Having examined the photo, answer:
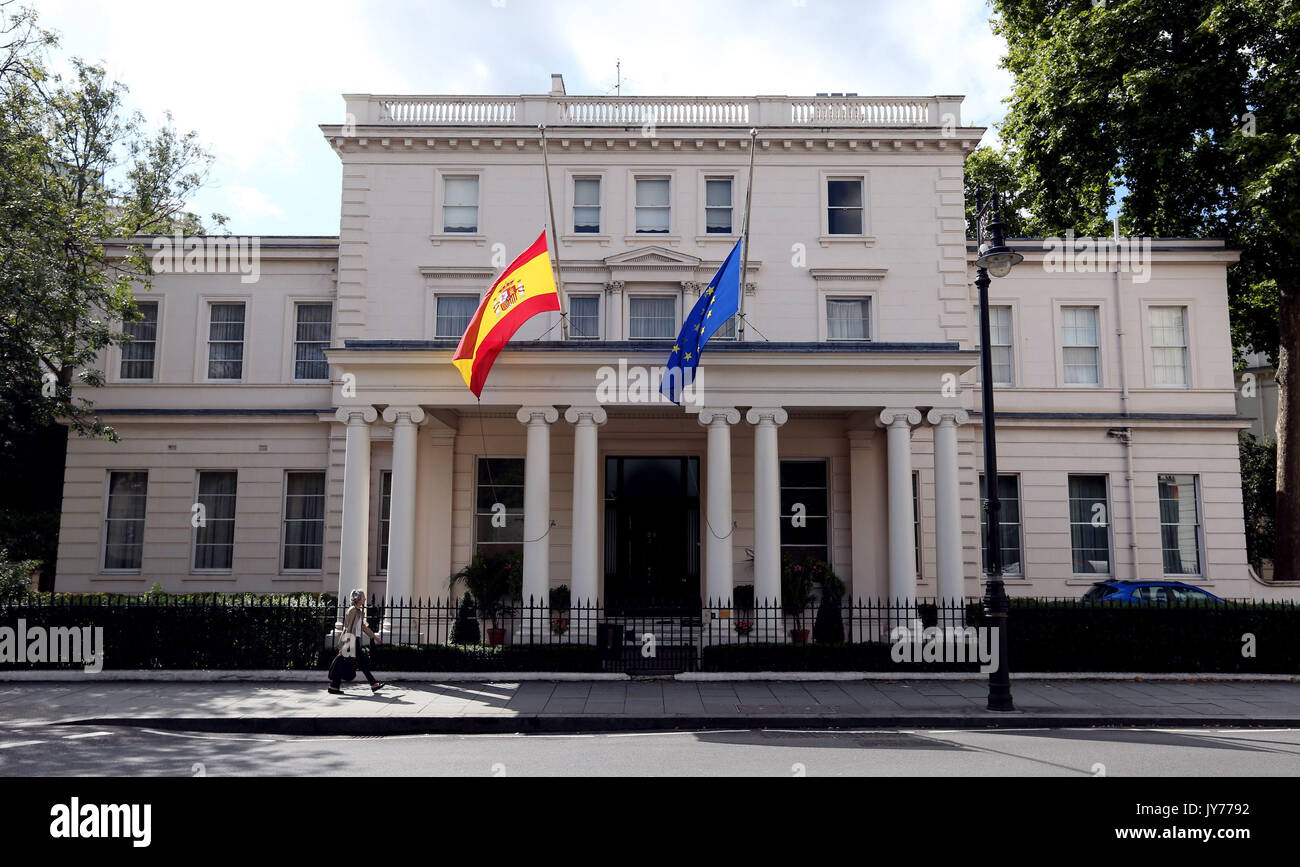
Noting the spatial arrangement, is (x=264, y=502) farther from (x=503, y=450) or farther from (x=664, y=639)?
(x=664, y=639)

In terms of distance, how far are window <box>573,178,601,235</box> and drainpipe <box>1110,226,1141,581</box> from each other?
14.5 meters

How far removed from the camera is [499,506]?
22.1m

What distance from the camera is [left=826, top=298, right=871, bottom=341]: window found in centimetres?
2252

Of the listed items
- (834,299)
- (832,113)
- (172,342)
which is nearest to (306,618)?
(172,342)

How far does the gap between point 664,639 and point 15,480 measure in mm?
19388

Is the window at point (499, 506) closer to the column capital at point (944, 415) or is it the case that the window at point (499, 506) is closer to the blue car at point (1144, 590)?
the column capital at point (944, 415)

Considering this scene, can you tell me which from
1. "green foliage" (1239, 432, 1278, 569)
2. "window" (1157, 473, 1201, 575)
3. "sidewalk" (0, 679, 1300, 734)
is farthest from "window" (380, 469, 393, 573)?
"green foliage" (1239, 432, 1278, 569)

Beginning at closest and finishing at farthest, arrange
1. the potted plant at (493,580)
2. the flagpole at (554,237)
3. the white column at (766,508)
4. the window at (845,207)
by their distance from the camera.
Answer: the white column at (766,508), the flagpole at (554,237), the potted plant at (493,580), the window at (845,207)

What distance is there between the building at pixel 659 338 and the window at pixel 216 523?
0.08 m

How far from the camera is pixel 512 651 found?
15211mm

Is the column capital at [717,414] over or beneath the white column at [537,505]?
over

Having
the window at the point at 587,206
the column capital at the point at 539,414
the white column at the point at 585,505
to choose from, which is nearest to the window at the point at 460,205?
the window at the point at 587,206

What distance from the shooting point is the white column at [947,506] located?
17094mm

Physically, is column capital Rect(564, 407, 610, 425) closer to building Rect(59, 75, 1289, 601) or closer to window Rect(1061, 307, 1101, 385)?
building Rect(59, 75, 1289, 601)
